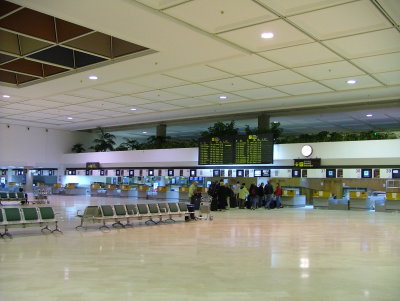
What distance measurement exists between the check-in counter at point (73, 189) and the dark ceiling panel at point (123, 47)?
76.5ft

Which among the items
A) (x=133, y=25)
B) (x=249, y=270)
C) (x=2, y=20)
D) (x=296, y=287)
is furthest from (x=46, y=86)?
(x=296, y=287)

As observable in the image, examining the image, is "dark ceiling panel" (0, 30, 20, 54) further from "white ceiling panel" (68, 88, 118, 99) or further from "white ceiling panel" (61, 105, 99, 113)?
"white ceiling panel" (61, 105, 99, 113)

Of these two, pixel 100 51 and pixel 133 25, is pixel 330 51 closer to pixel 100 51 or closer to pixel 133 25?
pixel 133 25

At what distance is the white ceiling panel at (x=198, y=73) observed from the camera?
13569 millimetres

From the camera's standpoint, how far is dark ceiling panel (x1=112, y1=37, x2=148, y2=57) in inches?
469

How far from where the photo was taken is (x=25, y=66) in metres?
14.6

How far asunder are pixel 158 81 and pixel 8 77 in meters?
5.79

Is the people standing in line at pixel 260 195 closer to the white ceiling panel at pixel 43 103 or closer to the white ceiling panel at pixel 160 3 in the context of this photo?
the white ceiling panel at pixel 43 103

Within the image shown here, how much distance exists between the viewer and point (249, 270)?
775 cm

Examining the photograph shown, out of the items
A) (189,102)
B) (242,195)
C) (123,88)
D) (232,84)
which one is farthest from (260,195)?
(123,88)

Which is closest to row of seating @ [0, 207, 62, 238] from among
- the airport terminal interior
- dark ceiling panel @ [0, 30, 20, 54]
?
the airport terminal interior

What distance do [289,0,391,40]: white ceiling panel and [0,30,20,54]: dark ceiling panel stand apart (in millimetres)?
7636

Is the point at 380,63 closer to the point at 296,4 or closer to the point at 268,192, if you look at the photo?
the point at 296,4

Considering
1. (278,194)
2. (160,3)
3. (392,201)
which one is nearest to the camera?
(160,3)
